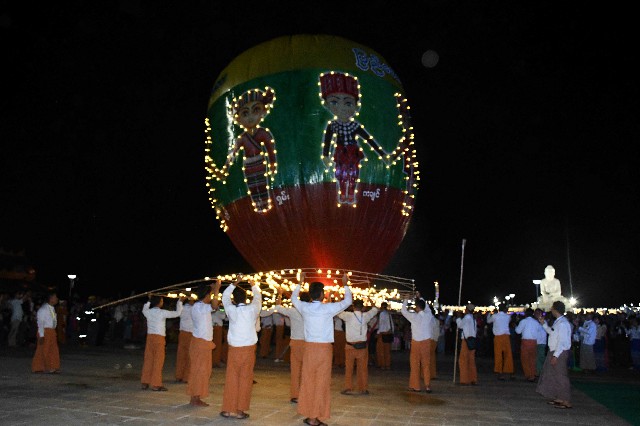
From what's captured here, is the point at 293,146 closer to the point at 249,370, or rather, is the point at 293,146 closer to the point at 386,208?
the point at 386,208

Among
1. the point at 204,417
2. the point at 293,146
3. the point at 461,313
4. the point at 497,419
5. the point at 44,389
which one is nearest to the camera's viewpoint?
the point at 204,417

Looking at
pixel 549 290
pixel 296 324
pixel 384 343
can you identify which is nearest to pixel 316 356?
pixel 296 324

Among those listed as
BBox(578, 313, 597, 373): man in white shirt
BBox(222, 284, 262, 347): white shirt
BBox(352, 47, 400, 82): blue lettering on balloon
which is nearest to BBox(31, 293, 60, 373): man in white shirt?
BBox(222, 284, 262, 347): white shirt

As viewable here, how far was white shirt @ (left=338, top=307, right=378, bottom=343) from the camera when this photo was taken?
1083 cm

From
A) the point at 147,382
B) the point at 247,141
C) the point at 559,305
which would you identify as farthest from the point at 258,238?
the point at 559,305

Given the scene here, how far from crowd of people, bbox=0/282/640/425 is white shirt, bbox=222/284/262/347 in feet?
0.05

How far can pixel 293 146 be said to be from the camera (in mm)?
18344

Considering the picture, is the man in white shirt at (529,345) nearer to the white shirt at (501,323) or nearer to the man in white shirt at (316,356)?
the white shirt at (501,323)

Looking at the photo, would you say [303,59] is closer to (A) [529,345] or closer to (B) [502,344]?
(B) [502,344]

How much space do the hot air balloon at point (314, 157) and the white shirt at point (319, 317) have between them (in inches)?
388

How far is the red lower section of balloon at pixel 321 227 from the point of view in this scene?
18.1m

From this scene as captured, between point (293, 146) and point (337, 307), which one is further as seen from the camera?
point (293, 146)

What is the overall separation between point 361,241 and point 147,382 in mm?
9591

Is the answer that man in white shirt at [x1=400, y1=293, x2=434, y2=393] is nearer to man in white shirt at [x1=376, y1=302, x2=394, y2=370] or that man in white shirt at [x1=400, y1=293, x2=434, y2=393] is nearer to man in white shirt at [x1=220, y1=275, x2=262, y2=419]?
man in white shirt at [x1=220, y1=275, x2=262, y2=419]
